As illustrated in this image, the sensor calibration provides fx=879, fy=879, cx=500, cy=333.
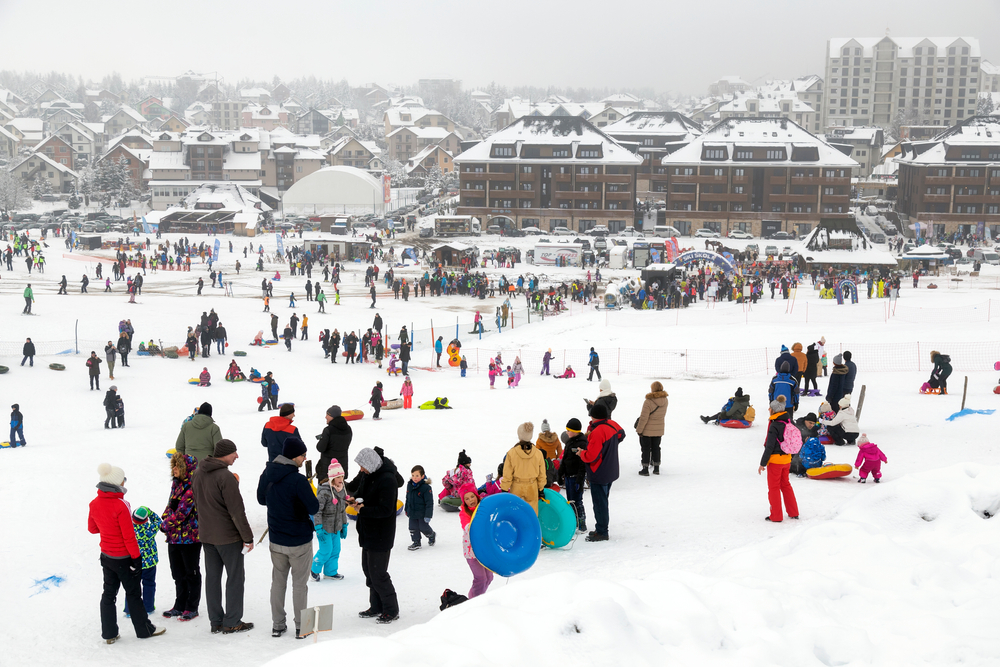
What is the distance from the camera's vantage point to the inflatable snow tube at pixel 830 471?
35.3 ft

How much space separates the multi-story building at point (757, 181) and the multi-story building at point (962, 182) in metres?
6.90

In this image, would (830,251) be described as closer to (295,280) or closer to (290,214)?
(295,280)

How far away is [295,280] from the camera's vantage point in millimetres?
46250

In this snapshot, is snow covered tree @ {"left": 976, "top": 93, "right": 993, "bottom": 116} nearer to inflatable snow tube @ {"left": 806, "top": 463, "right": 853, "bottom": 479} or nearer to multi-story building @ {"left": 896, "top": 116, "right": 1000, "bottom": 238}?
multi-story building @ {"left": 896, "top": 116, "right": 1000, "bottom": 238}

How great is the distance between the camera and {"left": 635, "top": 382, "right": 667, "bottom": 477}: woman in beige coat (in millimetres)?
10945

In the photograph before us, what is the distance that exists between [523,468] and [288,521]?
234 cm

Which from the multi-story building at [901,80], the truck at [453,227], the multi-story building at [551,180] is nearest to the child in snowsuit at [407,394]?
the truck at [453,227]

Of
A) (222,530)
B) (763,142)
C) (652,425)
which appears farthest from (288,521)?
(763,142)

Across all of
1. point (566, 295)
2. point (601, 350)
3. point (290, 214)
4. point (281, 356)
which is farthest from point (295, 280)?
point (290, 214)

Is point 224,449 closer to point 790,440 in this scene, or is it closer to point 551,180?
point 790,440

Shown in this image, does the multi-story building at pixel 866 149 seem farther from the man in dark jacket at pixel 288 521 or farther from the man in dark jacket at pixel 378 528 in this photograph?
the man in dark jacket at pixel 288 521

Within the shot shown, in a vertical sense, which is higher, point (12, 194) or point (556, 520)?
point (12, 194)

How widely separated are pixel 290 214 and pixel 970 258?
5628 cm

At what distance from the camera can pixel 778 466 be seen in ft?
29.2
